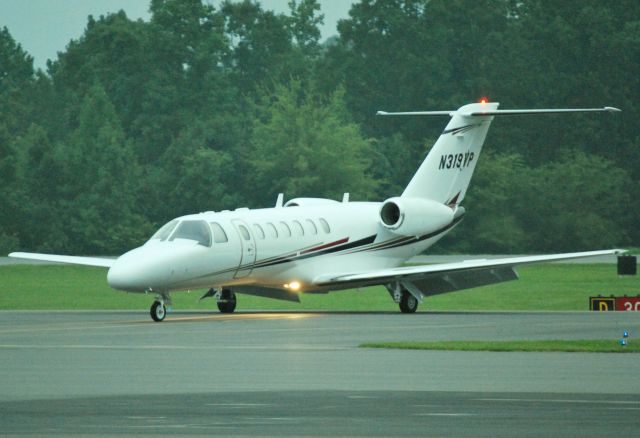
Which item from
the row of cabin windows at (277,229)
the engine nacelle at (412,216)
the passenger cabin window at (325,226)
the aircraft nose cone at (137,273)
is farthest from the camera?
the engine nacelle at (412,216)

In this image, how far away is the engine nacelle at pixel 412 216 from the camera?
4072cm

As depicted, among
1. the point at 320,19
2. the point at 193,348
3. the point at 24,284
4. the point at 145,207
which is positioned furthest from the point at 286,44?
the point at 193,348

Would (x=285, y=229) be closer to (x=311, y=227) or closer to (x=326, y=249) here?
Answer: (x=311, y=227)

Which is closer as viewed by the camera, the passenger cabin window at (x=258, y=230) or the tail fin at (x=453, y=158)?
the passenger cabin window at (x=258, y=230)

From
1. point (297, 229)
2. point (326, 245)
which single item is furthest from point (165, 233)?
point (326, 245)

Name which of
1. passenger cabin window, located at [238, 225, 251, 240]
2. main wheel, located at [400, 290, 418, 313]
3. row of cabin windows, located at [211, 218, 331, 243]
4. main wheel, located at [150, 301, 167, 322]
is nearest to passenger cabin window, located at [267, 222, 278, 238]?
row of cabin windows, located at [211, 218, 331, 243]

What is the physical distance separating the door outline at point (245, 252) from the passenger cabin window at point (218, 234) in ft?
1.55

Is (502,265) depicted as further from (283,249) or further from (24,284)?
(24,284)

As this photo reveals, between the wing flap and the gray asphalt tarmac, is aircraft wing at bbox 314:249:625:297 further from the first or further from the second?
the gray asphalt tarmac

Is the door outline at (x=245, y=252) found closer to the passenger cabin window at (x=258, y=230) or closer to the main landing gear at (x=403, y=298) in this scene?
the passenger cabin window at (x=258, y=230)

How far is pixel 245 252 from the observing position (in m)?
37.2

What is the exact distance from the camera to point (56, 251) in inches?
3310

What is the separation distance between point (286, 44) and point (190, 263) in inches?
3911

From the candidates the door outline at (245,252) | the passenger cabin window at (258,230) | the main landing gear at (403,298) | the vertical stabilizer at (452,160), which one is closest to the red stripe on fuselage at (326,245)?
the passenger cabin window at (258,230)
